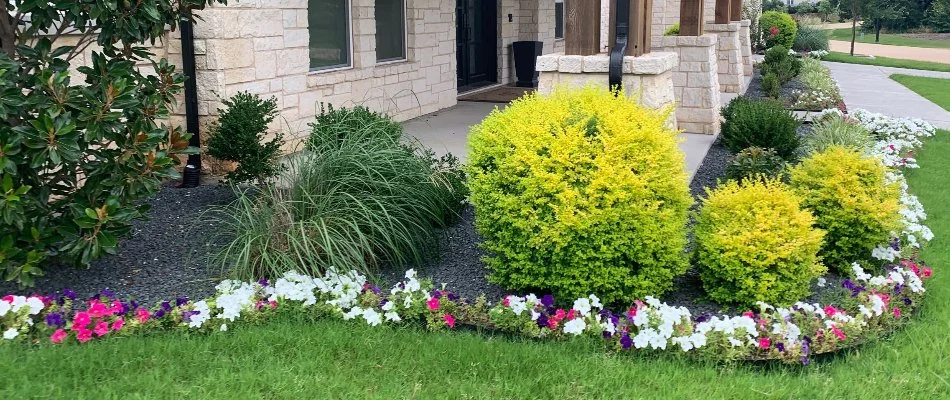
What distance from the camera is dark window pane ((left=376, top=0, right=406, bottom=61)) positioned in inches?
366

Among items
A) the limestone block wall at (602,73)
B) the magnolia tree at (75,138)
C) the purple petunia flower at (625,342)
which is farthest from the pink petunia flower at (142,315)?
the limestone block wall at (602,73)

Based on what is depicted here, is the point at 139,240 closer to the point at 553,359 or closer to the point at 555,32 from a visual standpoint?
the point at 553,359

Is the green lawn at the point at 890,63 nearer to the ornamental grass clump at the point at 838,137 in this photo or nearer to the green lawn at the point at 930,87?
the green lawn at the point at 930,87

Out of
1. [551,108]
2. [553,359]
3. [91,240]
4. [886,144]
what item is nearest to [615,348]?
[553,359]

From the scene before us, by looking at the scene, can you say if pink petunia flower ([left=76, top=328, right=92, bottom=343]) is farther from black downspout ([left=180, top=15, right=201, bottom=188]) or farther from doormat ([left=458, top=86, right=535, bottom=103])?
doormat ([left=458, top=86, right=535, bottom=103])

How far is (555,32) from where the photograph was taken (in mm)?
15820

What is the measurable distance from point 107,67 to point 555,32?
12670mm

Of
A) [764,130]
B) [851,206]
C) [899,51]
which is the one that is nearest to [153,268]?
[851,206]

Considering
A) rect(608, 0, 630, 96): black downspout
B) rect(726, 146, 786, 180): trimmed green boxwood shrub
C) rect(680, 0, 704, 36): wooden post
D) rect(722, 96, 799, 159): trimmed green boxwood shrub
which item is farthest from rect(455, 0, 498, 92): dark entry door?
rect(726, 146, 786, 180): trimmed green boxwood shrub

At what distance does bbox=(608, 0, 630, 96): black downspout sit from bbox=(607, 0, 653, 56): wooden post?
0.12ft

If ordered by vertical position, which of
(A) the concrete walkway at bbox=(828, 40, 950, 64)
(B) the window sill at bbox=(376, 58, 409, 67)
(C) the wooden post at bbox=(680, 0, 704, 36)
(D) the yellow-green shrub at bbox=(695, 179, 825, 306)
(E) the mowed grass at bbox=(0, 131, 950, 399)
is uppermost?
(C) the wooden post at bbox=(680, 0, 704, 36)

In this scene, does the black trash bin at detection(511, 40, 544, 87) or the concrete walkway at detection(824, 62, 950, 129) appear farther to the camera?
the black trash bin at detection(511, 40, 544, 87)

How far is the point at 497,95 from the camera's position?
12.4 m

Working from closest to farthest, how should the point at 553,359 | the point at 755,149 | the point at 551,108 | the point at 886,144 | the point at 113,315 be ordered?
the point at 553,359
the point at 113,315
the point at 551,108
the point at 755,149
the point at 886,144
